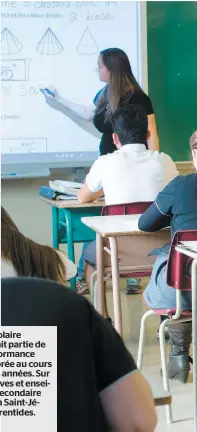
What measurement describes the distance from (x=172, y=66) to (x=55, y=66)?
2.42 feet

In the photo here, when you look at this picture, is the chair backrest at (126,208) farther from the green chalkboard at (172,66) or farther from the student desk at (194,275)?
the green chalkboard at (172,66)

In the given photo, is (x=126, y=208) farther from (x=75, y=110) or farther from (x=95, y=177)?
(x=75, y=110)

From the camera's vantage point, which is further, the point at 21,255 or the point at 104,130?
the point at 104,130

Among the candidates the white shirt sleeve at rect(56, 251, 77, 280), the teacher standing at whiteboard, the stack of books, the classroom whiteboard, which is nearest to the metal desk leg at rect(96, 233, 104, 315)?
the stack of books

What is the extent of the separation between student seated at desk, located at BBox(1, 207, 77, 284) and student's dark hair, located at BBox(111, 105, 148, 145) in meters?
1.60

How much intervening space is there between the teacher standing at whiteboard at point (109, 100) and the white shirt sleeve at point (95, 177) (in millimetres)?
999

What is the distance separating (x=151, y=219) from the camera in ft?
7.27

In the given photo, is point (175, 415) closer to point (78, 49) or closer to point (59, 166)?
point (59, 166)

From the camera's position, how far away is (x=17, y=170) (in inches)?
157

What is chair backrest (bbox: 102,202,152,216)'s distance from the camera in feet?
8.16

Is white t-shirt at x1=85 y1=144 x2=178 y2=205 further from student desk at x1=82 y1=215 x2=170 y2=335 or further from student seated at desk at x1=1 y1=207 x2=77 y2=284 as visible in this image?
student seated at desk at x1=1 y1=207 x2=77 y2=284

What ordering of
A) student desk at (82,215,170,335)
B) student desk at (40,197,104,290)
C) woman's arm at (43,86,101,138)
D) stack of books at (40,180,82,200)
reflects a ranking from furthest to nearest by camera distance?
woman's arm at (43,86,101,138) → stack of books at (40,180,82,200) → student desk at (40,197,104,290) → student desk at (82,215,170,335)

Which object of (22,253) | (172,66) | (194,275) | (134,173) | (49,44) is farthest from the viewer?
(172,66)

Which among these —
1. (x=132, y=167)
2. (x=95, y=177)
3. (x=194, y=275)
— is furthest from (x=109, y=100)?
(x=194, y=275)
